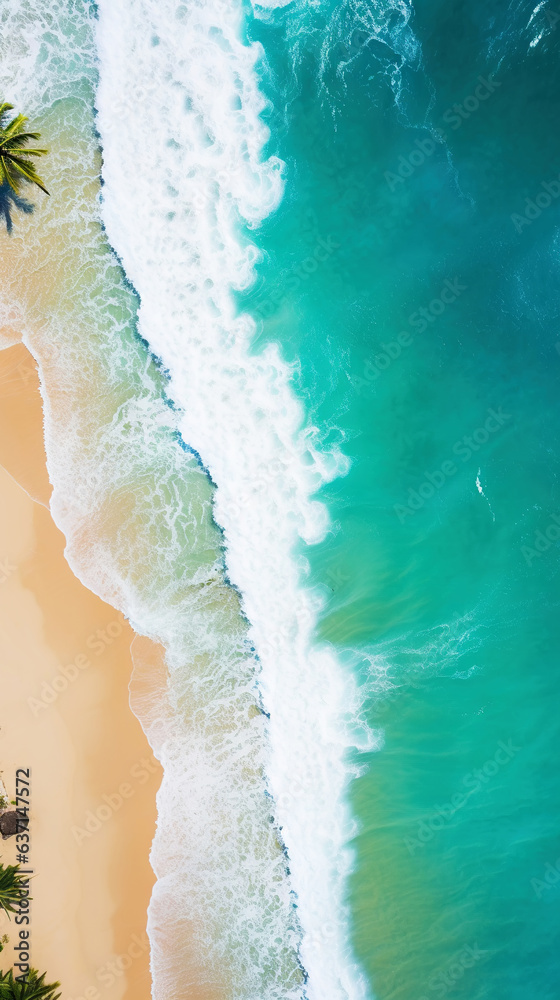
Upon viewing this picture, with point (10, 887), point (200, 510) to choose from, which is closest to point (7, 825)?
point (10, 887)

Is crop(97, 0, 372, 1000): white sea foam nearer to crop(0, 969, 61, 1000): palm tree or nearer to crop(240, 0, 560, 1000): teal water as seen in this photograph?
crop(240, 0, 560, 1000): teal water

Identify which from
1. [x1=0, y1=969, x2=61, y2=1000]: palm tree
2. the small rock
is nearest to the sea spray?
[x1=0, y1=969, x2=61, y2=1000]: palm tree

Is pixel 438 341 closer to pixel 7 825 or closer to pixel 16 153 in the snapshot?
pixel 16 153

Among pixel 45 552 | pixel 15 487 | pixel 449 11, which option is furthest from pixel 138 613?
pixel 449 11

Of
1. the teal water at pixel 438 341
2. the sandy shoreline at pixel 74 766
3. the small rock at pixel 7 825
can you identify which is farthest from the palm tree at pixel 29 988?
the teal water at pixel 438 341

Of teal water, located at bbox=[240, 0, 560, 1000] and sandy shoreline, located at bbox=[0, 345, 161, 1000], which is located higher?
teal water, located at bbox=[240, 0, 560, 1000]
